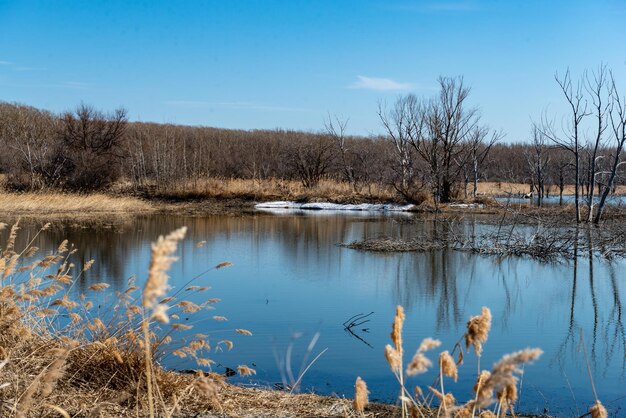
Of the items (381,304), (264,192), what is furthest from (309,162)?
(381,304)

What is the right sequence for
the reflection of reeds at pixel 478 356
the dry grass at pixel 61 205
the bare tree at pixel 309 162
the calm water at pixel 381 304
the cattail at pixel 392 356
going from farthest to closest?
the bare tree at pixel 309 162, the dry grass at pixel 61 205, the calm water at pixel 381 304, the cattail at pixel 392 356, the reflection of reeds at pixel 478 356

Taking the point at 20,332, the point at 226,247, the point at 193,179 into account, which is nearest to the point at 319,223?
the point at 226,247

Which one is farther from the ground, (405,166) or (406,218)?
(405,166)

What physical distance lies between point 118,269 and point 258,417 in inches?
308

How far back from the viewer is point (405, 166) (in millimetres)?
31531

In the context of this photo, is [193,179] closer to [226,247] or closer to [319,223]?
[319,223]

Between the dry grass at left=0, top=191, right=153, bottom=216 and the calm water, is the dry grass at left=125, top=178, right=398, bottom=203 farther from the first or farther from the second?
the calm water

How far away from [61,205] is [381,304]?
2008 cm

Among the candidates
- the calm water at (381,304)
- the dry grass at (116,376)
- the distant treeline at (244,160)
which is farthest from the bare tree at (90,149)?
the dry grass at (116,376)

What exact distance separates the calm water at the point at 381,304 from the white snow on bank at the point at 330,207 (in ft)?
38.7

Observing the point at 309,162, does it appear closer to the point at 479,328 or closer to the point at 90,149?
the point at 90,149

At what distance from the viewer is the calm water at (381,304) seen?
6090mm

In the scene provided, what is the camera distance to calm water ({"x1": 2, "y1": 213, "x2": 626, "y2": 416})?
6.09 meters

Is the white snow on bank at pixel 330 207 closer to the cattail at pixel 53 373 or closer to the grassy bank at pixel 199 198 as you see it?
the grassy bank at pixel 199 198
